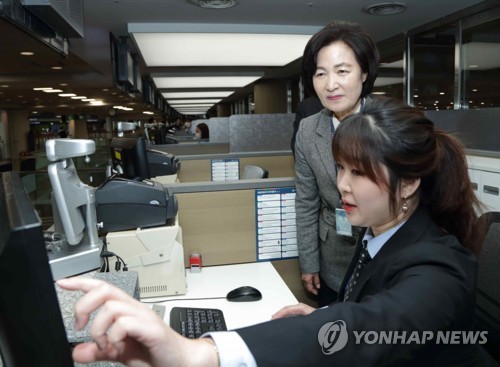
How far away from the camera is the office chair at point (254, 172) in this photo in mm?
2966

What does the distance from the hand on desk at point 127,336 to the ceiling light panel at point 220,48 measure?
2.32 meters

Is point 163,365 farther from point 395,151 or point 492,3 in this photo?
point 492,3

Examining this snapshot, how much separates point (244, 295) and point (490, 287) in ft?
2.42

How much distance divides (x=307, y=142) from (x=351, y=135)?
0.69 meters

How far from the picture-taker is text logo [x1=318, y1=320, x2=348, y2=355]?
23.7 inches

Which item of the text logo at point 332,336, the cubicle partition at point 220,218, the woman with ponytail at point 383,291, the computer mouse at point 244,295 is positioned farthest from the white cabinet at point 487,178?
the text logo at point 332,336

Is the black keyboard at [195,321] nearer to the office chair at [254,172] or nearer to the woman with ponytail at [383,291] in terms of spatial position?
the woman with ponytail at [383,291]

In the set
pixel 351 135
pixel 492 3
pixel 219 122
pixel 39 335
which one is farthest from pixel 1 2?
pixel 492 3

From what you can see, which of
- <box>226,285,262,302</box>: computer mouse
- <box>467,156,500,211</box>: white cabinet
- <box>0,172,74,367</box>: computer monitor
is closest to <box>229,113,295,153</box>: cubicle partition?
<box>467,156,500,211</box>: white cabinet

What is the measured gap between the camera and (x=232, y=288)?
150 cm

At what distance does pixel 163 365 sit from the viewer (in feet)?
1.60

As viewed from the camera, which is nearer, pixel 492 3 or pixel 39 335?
pixel 39 335

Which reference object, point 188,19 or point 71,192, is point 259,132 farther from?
point 71,192

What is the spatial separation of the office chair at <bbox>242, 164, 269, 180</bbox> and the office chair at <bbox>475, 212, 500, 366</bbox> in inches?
74.7
